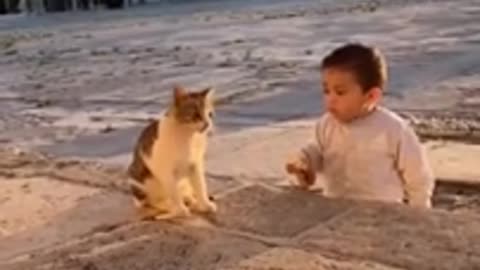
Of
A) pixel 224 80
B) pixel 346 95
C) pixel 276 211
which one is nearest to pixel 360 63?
pixel 346 95

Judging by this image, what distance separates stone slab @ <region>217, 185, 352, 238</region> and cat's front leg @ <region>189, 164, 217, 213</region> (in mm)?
40

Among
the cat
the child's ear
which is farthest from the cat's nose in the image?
the child's ear

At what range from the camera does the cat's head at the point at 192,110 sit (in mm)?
3838

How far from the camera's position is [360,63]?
364 centimetres

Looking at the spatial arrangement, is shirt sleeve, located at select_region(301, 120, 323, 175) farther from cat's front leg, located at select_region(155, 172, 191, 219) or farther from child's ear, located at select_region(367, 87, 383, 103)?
cat's front leg, located at select_region(155, 172, 191, 219)

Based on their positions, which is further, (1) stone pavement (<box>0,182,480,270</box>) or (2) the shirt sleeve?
(2) the shirt sleeve

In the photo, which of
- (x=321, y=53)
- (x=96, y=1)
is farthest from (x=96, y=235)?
(x=96, y=1)

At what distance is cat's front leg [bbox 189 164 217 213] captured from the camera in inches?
149

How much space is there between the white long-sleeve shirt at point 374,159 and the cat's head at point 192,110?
397 mm

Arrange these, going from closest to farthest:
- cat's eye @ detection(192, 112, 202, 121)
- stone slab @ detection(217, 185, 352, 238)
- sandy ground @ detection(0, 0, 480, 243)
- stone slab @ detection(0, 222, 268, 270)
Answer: stone slab @ detection(0, 222, 268, 270) < stone slab @ detection(217, 185, 352, 238) < cat's eye @ detection(192, 112, 202, 121) < sandy ground @ detection(0, 0, 480, 243)

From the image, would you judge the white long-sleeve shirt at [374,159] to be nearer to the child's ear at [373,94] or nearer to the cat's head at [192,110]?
the child's ear at [373,94]

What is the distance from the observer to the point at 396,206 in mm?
3469

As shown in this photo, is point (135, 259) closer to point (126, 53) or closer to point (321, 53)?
point (321, 53)

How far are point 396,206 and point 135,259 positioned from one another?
0.90 metres
